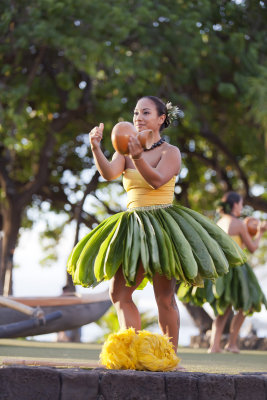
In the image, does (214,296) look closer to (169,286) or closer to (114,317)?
(169,286)

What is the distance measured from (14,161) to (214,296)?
821cm

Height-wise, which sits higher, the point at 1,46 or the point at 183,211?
the point at 1,46

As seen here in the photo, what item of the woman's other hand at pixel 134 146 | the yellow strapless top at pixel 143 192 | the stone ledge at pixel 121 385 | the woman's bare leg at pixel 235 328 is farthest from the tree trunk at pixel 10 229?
the stone ledge at pixel 121 385

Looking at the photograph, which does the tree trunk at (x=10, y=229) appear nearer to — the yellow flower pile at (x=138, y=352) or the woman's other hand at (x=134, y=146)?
the yellow flower pile at (x=138, y=352)

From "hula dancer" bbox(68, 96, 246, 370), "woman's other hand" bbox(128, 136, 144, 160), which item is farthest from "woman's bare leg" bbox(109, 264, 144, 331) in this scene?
"woman's other hand" bbox(128, 136, 144, 160)

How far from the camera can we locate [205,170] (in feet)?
51.7

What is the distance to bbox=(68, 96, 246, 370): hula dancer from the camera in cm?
384

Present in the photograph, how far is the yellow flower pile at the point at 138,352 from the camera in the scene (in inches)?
139

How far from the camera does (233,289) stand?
7.42 meters

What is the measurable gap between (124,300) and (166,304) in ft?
0.88

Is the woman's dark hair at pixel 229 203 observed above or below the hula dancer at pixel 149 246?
above

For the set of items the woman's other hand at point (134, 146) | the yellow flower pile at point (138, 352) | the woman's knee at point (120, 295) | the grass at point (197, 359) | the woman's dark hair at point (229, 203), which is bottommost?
the grass at point (197, 359)

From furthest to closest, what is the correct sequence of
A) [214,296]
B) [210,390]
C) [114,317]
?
[114,317] → [214,296] → [210,390]

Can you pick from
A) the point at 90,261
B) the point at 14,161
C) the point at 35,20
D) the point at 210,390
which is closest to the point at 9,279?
the point at 14,161
